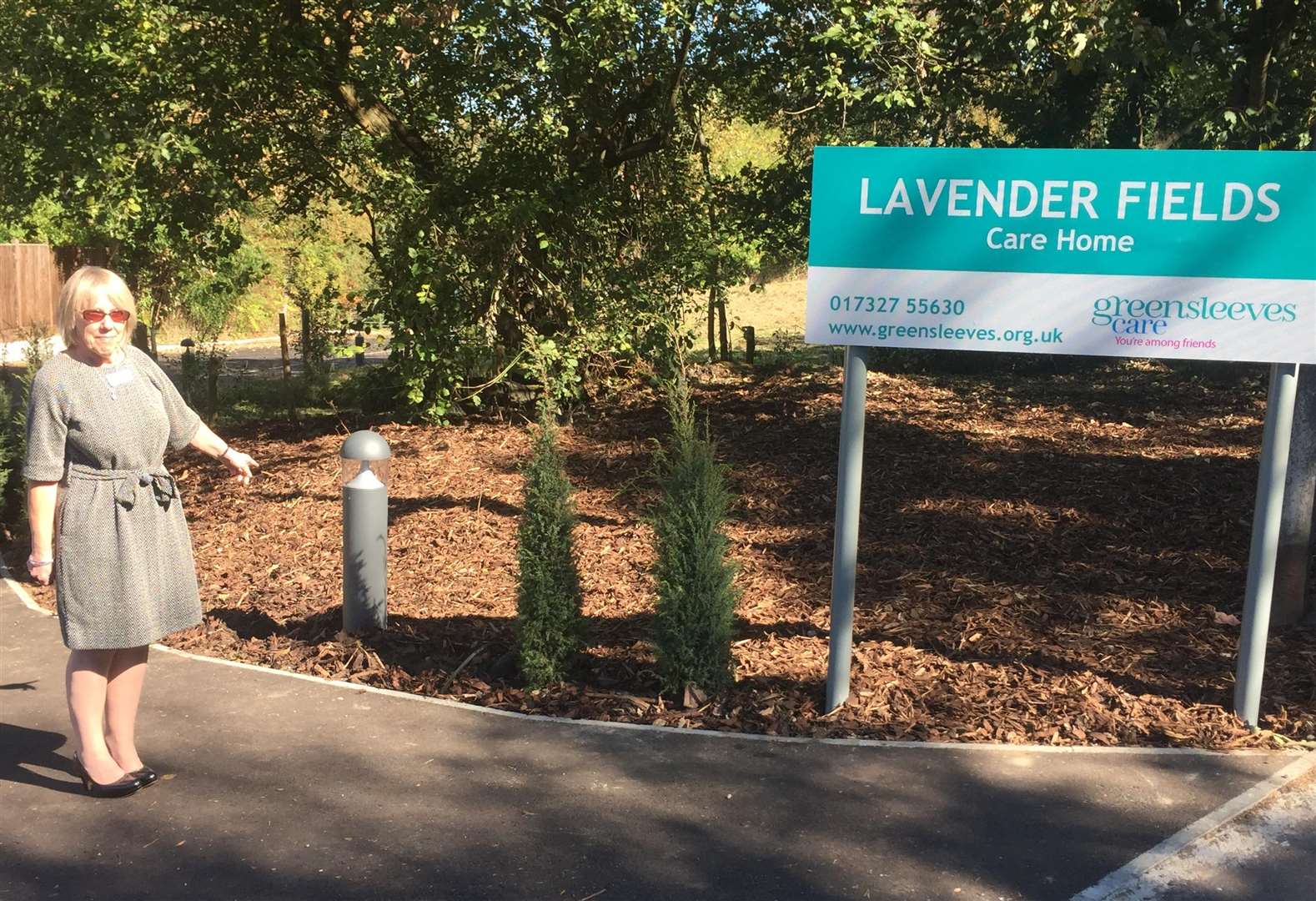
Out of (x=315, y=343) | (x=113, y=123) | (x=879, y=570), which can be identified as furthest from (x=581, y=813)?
(x=315, y=343)

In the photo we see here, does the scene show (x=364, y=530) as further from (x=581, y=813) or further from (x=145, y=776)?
(x=581, y=813)

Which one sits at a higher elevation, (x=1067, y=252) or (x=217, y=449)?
(x=1067, y=252)

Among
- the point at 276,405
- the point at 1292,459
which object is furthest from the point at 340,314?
the point at 1292,459

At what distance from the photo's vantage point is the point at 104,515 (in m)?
4.00

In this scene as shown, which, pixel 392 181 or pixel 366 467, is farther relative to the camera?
pixel 392 181

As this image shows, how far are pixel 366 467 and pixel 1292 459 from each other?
4.39 meters

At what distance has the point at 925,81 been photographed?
9.17 m

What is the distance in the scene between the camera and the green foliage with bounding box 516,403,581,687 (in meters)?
5.07

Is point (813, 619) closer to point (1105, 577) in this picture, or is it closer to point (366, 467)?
point (1105, 577)

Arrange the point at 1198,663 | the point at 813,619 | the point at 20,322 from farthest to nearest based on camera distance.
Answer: the point at 20,322, the point at 813,619, the point at 1198,663

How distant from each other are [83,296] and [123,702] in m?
1.44

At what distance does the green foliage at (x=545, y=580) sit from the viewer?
5066 millimetres

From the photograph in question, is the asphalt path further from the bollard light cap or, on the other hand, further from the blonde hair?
the blonde hair

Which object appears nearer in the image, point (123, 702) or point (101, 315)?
point (101, 315)
